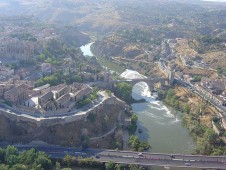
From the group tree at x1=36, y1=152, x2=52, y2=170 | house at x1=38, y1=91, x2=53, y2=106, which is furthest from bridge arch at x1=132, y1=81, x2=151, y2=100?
tree at x1=36, y1=152, x2=52, y2=170

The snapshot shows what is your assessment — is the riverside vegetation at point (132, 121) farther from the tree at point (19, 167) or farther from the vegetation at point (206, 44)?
the vegetation at point (206, 44)

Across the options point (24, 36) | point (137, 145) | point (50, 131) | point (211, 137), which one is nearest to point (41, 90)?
point (50, 131)

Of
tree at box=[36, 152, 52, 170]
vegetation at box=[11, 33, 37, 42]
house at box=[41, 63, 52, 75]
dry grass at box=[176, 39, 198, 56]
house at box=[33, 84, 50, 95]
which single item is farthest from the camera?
dry grass at box=[176, 39, 198, 56]

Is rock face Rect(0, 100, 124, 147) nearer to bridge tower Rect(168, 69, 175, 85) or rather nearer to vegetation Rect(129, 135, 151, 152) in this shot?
vegetation Rect(129, 135, 151, 152)

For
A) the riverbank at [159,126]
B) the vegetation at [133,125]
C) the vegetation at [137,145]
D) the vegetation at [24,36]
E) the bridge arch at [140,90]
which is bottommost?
the bridge arch at [140,90]

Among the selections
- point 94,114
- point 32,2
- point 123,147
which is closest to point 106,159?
point 123,147

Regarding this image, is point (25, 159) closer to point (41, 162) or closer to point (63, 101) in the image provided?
A: point (41, 162)

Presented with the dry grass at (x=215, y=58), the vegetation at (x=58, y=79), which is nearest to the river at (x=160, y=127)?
the vegetation at (x=58, y=79)
